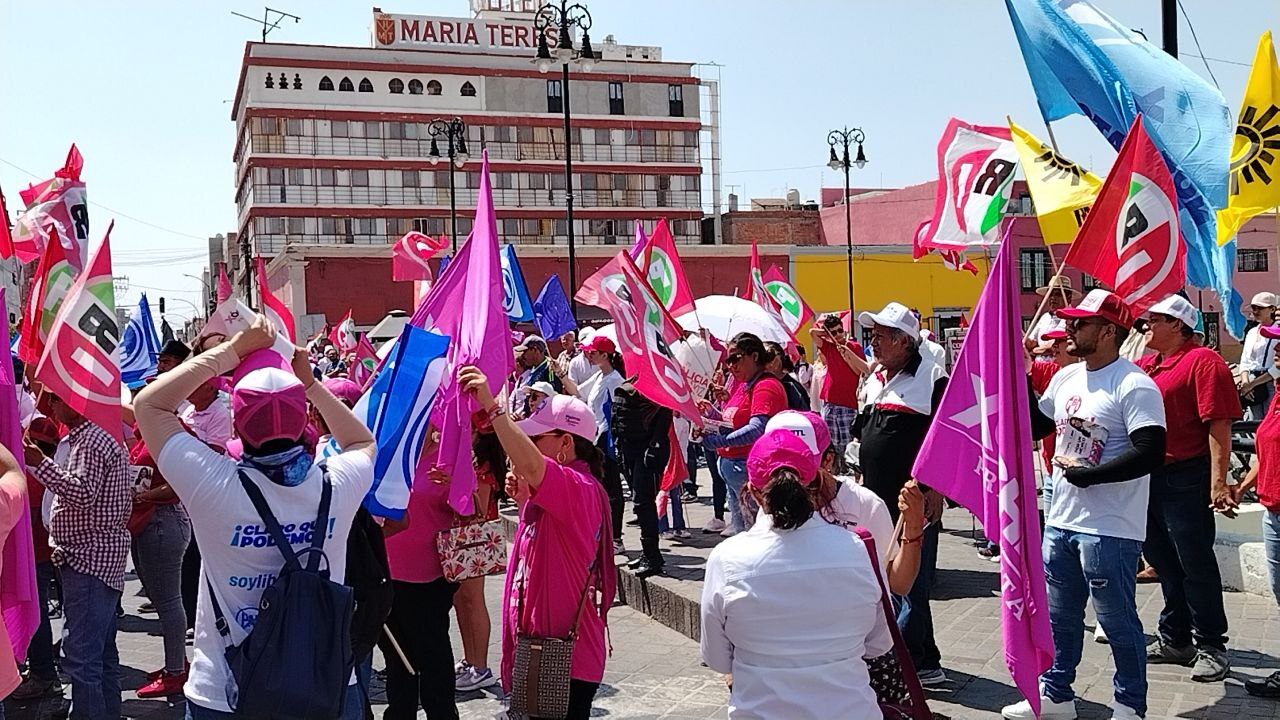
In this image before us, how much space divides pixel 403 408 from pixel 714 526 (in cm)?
671

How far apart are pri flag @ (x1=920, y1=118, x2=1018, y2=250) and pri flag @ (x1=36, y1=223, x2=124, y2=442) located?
25.3 feet

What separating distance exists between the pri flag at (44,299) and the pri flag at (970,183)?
7.58m

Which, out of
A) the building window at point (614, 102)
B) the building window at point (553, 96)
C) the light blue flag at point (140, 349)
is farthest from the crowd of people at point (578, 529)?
the building window at point (614, 102)

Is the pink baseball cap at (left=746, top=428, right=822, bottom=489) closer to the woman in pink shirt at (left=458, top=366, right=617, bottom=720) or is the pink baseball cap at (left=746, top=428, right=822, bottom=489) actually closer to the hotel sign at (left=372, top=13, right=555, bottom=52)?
the woman in pink shirt at (left=458, top=366, right=617, bottom=720)

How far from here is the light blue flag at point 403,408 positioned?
4.83m

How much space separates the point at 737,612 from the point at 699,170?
68548 millimetres

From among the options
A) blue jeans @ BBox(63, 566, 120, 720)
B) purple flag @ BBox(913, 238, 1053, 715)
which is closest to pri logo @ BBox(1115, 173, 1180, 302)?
purple flag @ BBox(913, 238, 1053, 715)

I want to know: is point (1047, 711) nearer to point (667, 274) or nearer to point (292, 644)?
point (292, 644)

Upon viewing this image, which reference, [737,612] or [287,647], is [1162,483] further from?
[287,647]

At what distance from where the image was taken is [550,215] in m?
67.4

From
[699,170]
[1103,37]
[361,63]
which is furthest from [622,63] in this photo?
[1103,37]

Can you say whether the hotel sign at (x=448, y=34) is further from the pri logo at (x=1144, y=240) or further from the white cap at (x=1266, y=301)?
the pri logo at (x=1144, y=240)

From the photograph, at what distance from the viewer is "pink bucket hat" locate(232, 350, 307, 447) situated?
3459mm

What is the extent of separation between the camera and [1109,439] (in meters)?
5.29
